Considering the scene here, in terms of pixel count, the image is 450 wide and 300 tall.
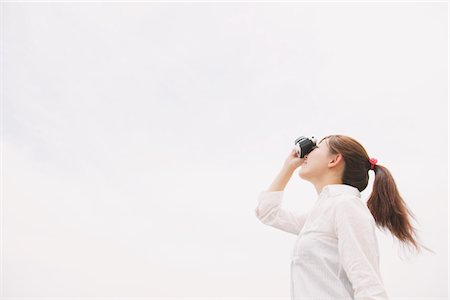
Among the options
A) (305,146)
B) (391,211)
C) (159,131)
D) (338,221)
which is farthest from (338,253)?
(159,131)

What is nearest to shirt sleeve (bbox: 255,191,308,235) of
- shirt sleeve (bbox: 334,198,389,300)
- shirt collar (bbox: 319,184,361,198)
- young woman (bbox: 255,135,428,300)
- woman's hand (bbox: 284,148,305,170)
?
young woman (bbox: 255,135,428,300)

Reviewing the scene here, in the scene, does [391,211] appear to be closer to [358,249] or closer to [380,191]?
[380,191]

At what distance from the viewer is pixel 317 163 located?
144 centimetres

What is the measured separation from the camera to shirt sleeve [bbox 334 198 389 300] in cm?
109

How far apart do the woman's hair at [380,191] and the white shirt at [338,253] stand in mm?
90

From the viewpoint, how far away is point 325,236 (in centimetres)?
125

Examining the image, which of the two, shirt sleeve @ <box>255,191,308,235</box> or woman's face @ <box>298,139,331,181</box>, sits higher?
woman's face @ <box>298,139,331,181</box>

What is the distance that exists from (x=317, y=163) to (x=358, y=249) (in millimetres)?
368

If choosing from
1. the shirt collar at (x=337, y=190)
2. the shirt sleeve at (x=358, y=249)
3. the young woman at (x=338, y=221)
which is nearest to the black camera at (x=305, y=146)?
the young woman at (x=338, y=221)

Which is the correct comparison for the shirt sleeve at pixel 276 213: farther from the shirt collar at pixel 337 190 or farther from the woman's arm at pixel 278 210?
→ the shirt collar at pixel 337 190

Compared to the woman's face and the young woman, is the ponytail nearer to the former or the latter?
the young woman

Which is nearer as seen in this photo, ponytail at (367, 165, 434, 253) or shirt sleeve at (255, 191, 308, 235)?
ponytail at (367, 165, 434, 253)

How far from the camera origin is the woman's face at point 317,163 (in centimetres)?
143

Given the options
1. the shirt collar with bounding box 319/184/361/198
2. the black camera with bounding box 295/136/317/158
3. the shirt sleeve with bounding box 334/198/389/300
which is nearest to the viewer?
the shirt sleeve with bounding box 334/198/389/300
